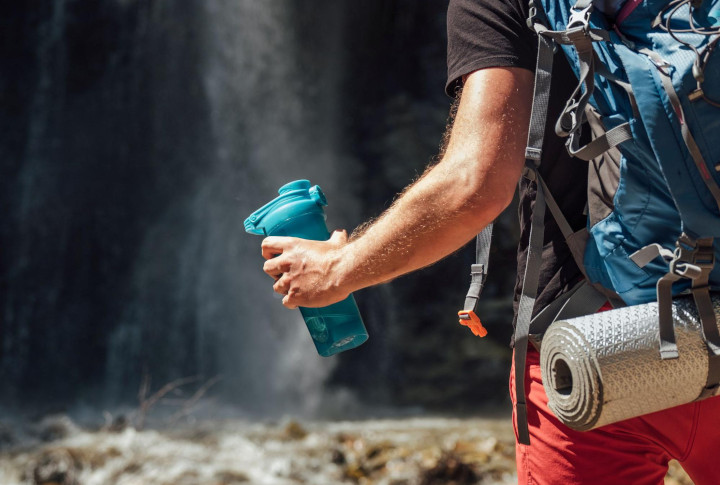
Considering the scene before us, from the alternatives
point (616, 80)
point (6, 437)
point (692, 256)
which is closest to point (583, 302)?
point (692, 256)

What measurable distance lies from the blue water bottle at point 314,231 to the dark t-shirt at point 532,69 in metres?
0.29

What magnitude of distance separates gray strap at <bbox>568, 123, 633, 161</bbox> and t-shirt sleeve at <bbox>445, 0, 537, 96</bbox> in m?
0.17

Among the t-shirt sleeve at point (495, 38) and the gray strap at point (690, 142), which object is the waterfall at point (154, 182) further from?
the gray strap at point (690, 142)

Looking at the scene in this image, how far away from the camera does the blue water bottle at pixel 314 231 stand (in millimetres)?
1241

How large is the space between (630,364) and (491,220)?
0.94 ft

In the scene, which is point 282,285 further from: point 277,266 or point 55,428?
point 55,428

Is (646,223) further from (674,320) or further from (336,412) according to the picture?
(336,412)

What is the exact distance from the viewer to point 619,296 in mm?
995

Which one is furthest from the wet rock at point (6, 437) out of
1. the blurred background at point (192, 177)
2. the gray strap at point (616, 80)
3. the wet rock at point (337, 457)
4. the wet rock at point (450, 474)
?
the gray strap at point (616, 80)

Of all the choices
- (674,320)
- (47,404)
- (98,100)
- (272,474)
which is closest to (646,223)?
(674,320)

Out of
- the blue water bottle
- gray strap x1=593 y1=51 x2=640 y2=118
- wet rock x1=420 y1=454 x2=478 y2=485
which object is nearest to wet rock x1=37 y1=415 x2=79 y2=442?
wet rock x1=420 y1=454 x2=478 y2=485

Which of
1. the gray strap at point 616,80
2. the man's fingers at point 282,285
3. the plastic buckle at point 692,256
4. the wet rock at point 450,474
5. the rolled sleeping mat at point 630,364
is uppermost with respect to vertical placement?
the gray strap at point 616,80

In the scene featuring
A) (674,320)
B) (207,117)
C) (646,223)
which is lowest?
(674,320)

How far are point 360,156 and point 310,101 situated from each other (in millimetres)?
908
